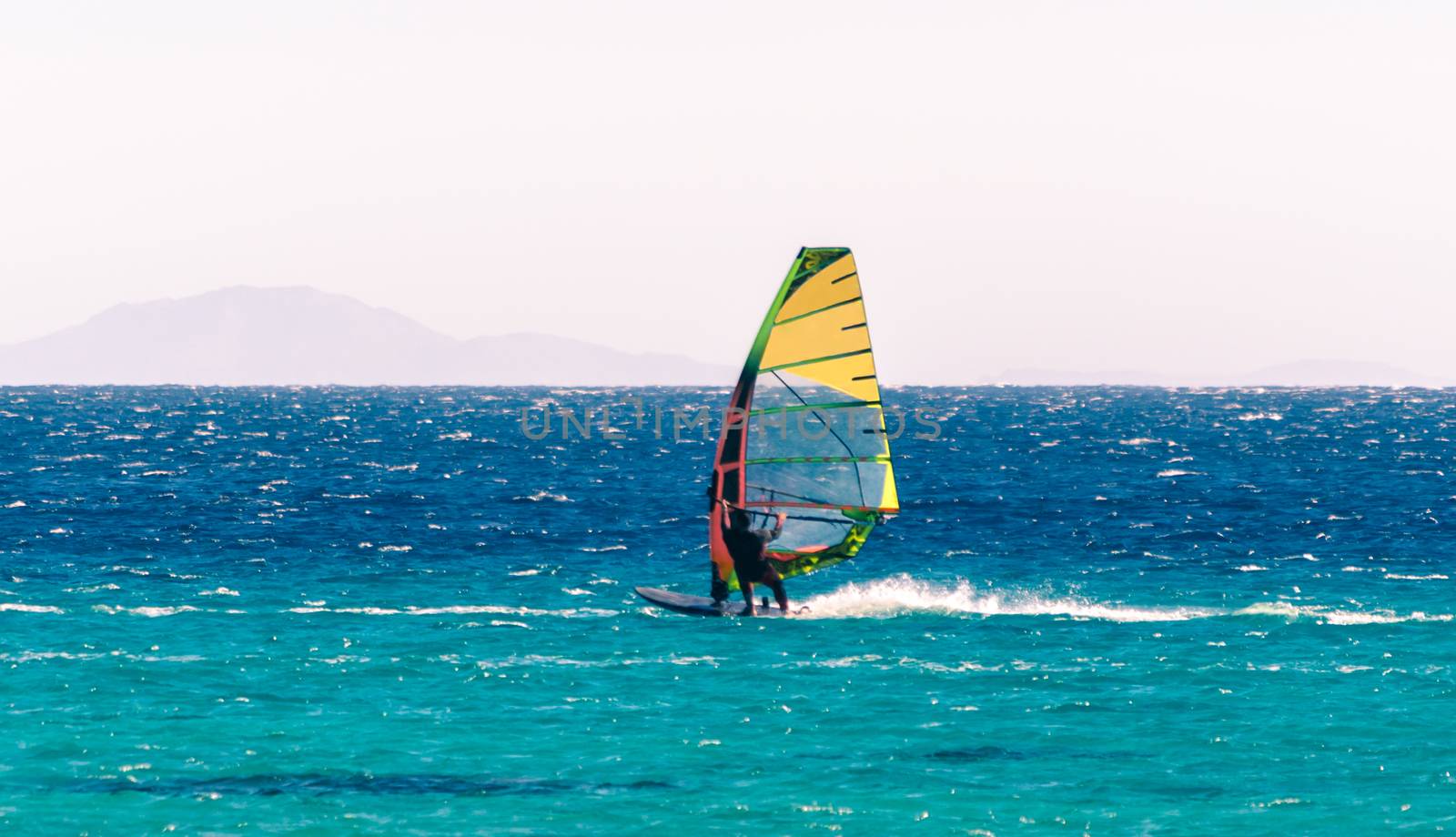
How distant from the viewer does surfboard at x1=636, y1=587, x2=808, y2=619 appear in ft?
117

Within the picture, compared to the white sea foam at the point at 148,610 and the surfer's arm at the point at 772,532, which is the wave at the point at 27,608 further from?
the surfer's arm at the point at 772,532

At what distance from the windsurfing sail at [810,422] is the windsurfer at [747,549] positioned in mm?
263

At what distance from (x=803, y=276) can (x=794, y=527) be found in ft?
19.9

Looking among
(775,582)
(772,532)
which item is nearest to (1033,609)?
(775,582)

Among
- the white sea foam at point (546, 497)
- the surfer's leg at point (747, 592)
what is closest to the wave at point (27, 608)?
the surfer's leg at point (747, 592)

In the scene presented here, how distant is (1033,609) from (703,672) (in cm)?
1089

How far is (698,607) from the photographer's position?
1405 inches

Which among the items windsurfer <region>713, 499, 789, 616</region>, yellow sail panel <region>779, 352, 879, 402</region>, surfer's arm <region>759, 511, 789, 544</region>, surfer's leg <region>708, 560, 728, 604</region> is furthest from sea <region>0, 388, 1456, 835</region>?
yellow sail panel <region>779, 352, 879, 402</region>

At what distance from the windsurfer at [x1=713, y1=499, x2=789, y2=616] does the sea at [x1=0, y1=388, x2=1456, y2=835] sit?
89 cm

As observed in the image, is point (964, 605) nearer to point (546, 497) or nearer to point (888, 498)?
point (888, 498)

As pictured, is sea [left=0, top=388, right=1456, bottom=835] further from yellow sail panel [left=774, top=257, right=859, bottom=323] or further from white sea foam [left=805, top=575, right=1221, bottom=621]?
yellow sail panel [left=774, top=257, right=859, bottom=323]

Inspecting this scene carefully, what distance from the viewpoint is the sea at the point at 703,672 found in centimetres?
2127

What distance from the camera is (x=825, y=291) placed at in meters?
34.4

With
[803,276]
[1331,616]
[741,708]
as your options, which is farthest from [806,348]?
[1331,616]
